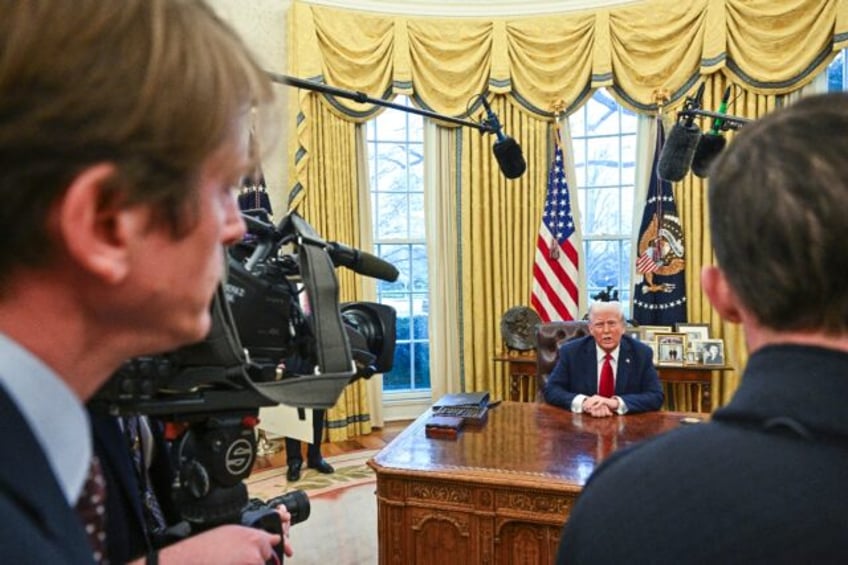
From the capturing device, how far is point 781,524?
53 centimetres

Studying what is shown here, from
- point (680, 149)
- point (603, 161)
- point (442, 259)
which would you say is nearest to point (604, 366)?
point (680, 149)

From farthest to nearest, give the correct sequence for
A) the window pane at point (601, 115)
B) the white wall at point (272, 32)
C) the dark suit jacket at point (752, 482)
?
the window pane at point (601, 115) → the white wall at point (272, 32) → the dark suit jacket at point (752, 482)

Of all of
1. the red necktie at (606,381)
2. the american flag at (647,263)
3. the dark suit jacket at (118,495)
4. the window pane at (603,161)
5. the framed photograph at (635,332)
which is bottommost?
the red necktie at (606,381)

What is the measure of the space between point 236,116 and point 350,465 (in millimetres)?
4343

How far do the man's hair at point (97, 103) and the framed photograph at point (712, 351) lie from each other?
466 centimetres

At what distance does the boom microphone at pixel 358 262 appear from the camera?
1092 mm

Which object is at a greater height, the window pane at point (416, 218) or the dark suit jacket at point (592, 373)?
the window pane at point (416, 218)

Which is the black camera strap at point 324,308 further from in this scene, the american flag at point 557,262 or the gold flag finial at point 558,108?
the gold flag finial at point 558,108

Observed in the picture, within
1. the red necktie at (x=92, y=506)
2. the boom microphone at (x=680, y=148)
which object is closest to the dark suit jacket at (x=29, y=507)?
the red necktie at (x=92, y=506)

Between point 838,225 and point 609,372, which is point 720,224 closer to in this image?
point 838,225

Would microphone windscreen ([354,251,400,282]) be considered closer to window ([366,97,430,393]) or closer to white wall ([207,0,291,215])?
white wall ([207,0,291,215])

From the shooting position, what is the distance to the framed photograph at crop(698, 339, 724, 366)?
4520mm

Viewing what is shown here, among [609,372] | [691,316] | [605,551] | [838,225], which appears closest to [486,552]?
[609,372]

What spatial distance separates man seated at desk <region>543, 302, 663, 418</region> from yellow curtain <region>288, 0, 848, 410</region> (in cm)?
192
